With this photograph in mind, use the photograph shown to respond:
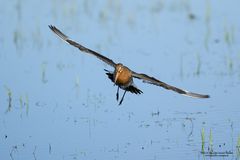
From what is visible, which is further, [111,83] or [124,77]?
[111,83]

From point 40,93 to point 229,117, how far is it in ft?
9.00

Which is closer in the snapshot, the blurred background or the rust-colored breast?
the blurred background

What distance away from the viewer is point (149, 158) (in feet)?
27.0

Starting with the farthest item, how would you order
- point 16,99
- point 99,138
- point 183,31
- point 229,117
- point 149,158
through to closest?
point 183,31, point 16,99, point 229,117, point 99,138, point 149,158

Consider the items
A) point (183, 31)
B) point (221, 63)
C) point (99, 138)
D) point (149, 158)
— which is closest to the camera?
point (149, 158)

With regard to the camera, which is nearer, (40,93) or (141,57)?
(40,93)

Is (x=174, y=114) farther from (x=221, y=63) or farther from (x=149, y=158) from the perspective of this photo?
(x=221, y=63)

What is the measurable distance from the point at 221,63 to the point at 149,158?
4.20 metres

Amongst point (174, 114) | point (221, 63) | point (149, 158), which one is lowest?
point (149, 158)

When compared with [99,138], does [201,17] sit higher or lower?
higher

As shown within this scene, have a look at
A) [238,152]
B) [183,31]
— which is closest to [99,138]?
[238,152]

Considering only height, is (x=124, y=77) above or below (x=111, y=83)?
below

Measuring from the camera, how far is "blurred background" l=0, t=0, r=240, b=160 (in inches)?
344

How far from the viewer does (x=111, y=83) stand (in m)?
11.4
